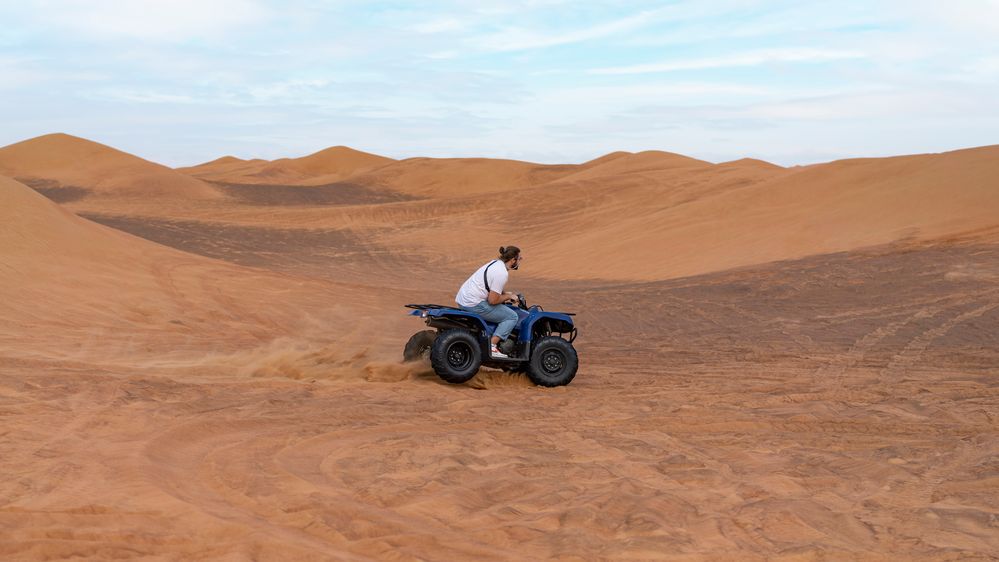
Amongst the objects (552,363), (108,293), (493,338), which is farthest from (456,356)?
(108,293)

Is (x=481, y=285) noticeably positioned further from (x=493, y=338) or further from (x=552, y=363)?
(x=552, y=363)

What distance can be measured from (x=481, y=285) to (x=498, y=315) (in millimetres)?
361

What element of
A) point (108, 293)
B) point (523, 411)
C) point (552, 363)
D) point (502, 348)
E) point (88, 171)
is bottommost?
point (523, 411)

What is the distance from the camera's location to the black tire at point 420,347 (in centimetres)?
1140

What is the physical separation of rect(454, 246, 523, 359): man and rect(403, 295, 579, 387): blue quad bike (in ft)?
0.29

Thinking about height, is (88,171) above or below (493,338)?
above

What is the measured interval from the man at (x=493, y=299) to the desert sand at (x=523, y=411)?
2.05 ft

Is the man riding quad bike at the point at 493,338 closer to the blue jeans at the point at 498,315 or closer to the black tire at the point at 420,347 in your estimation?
the blue jeans at the point at 498,315

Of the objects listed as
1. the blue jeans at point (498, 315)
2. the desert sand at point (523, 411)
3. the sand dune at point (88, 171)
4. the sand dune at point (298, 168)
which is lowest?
the desert sand at point (523, 411)

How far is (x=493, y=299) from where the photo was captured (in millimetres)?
10367

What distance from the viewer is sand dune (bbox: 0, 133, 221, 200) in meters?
58.5

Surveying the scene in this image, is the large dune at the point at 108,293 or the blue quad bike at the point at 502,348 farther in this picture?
the large dune at the point at 108,293

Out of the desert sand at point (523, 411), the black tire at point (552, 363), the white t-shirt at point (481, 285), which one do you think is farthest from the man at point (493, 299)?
the desert sand at point (523, 411)

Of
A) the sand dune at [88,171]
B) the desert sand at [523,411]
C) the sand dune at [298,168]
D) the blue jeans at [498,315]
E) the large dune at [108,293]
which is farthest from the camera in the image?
the sand dune at [298,168]
